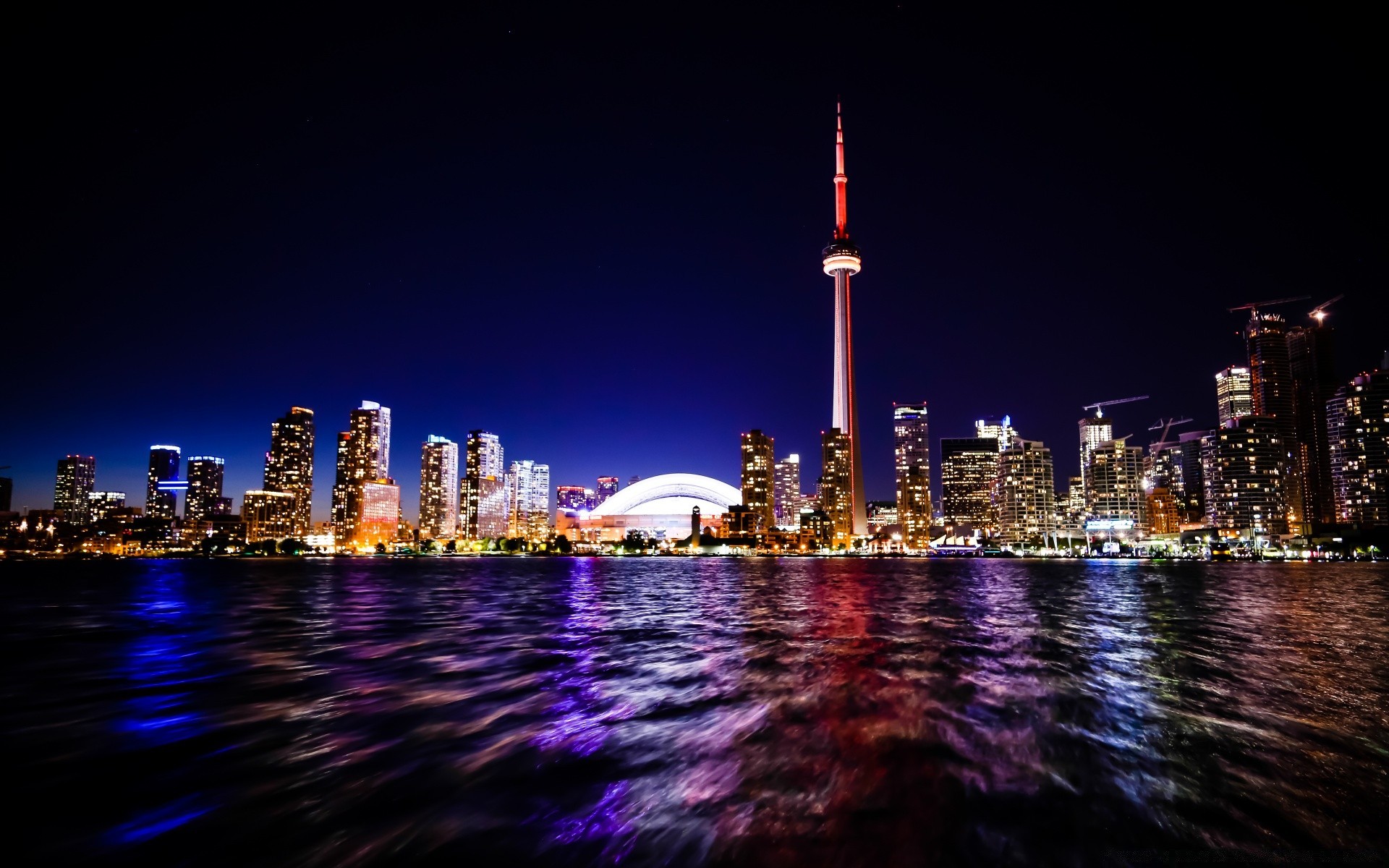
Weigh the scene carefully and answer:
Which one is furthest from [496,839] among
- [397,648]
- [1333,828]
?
[397,648]

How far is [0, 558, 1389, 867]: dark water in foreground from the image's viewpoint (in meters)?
6.73

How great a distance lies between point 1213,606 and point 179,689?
49.5m

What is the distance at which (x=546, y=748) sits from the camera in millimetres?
10109

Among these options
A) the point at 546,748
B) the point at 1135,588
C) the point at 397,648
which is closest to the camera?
the point at 546,748

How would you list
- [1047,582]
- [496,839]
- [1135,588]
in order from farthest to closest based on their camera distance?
[1047,582] < [1135,588] < [496,839]

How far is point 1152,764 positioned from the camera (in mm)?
9383

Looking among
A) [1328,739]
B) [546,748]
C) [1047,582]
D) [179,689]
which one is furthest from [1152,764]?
[1047,582]

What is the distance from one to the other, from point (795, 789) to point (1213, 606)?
147 feet

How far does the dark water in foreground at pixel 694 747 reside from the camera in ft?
22.1

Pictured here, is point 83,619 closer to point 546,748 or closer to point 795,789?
point 546,748

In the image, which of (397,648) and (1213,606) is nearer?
(397,648)

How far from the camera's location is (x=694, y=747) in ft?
33.2

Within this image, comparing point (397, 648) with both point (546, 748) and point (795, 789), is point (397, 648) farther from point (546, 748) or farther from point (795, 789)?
point (795, 789)

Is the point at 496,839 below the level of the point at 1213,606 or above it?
above
